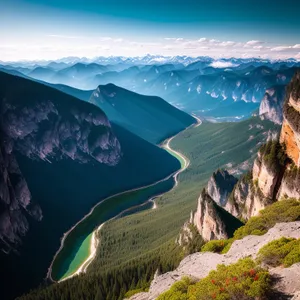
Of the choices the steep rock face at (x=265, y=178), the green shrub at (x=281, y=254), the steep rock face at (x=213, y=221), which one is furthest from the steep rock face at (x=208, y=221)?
the green shrub at (x=281, y=254)

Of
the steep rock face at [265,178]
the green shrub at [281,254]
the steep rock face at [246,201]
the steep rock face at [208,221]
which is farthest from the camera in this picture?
the steep rock face at [246,201]

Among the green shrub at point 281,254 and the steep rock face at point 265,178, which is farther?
the steep rock face at point 265,178

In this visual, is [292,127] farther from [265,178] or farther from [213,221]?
[213,221]

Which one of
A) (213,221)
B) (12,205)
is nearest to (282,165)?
(213,221)

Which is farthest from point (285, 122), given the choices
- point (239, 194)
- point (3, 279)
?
point (3, 279)

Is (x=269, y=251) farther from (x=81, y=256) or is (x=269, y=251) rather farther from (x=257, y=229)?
(x=81, y=256)

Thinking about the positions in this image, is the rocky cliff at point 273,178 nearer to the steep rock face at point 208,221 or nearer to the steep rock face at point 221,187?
the steep rock face at point 208,221

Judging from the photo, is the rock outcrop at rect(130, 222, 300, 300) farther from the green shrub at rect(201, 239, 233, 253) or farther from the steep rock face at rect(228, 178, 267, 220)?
the steep rock face at rect(228, 178, 267, 220)
